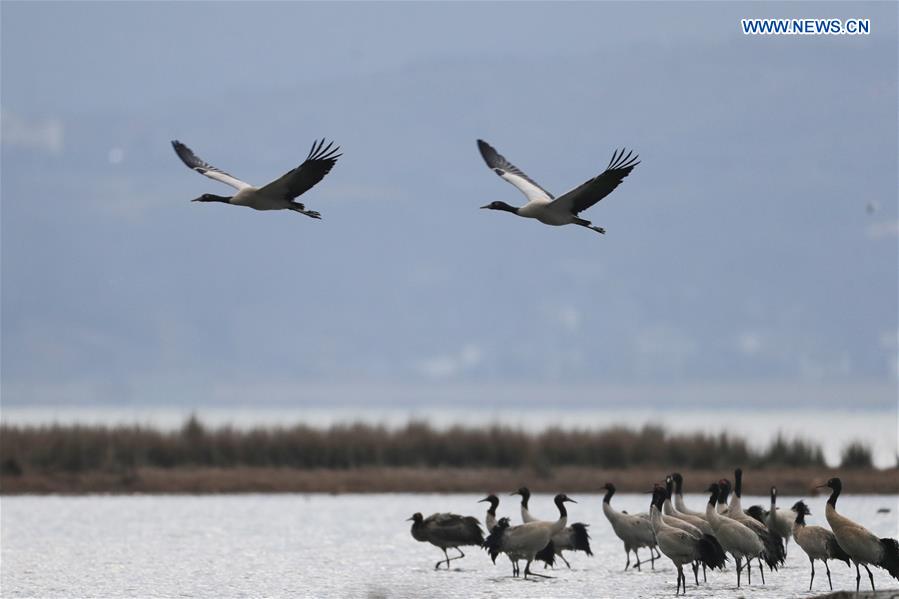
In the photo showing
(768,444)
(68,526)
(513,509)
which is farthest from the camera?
(768,444)

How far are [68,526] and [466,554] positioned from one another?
240 inches

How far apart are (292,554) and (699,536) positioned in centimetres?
551

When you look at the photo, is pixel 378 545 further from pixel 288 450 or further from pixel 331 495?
pixel 288 450

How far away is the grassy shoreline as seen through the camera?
91.9 ft

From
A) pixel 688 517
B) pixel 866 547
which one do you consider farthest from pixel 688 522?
pixel 866 547

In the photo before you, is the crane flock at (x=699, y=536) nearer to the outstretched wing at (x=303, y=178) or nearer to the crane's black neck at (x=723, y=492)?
the crane's black neck at (x=723, y=492)

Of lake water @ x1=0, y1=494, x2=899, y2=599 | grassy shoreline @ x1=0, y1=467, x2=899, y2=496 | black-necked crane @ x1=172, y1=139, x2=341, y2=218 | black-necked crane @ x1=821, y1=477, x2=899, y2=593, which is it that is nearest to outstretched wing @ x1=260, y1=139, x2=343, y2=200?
black-necked crane @ x1=172, y1=139, x2=341, y2=218

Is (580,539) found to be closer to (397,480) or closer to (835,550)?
(835,550)

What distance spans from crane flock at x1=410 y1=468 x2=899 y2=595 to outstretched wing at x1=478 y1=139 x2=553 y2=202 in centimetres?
320

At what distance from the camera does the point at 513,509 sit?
26.4 metres

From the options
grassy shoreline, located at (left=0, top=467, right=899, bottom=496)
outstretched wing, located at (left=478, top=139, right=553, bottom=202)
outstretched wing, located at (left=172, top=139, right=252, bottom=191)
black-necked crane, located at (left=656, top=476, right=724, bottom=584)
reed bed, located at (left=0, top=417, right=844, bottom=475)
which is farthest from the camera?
reed bed, located at (left=0, top=417, right=844, bottom=475)

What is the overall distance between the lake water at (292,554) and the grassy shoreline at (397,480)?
3.13 feet

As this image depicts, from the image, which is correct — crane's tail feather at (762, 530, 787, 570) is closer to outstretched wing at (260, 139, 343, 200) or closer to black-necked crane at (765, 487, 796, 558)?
black-necked crane at (765, 487, 796, 558)

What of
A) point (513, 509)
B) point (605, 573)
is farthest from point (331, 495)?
point (605, 573)
